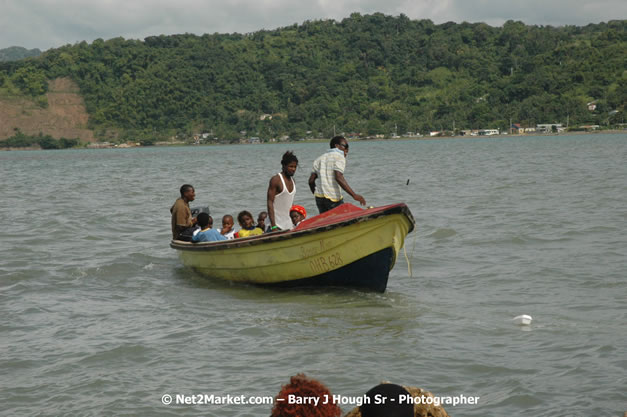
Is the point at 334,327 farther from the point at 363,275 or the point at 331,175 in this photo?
the point at 331,175

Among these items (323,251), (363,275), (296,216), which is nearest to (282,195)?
(296,216)

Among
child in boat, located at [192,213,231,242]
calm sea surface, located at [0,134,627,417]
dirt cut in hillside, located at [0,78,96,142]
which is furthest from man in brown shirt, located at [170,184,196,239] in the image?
dirt cut in hillside, located at [0,78,96,142]

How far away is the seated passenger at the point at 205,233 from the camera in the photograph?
10586 millimetres

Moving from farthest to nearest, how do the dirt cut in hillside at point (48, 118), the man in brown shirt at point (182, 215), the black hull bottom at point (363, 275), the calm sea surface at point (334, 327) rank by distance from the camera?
the dirt cut in hillside at point (48, 118)
the man in brown shirt at point (182, 215)
the black hull bottom at point (363, 275)
the calm sea surface at point (334, 327)

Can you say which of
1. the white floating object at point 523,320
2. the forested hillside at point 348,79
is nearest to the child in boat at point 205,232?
the white floating object at point 523,320

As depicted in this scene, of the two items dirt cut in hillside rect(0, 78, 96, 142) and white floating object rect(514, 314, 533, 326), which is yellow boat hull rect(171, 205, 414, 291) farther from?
dirt cut in hillside rect(0, 78, 96, 142)

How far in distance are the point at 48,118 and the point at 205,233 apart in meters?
145

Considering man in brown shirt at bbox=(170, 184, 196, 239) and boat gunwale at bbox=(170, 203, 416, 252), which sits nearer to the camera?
boat gunwale at bbox=(170, 203, 416, 252)

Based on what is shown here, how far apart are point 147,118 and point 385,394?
486 ft

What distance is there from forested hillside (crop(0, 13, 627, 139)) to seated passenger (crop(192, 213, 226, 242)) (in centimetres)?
12241

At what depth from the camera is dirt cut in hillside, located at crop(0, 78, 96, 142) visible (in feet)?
472

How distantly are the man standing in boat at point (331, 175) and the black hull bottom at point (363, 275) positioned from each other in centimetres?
102

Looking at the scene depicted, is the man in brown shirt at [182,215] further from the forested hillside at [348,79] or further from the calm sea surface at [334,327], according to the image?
the forested hillside at [348,79]

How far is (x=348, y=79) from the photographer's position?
157 metres
